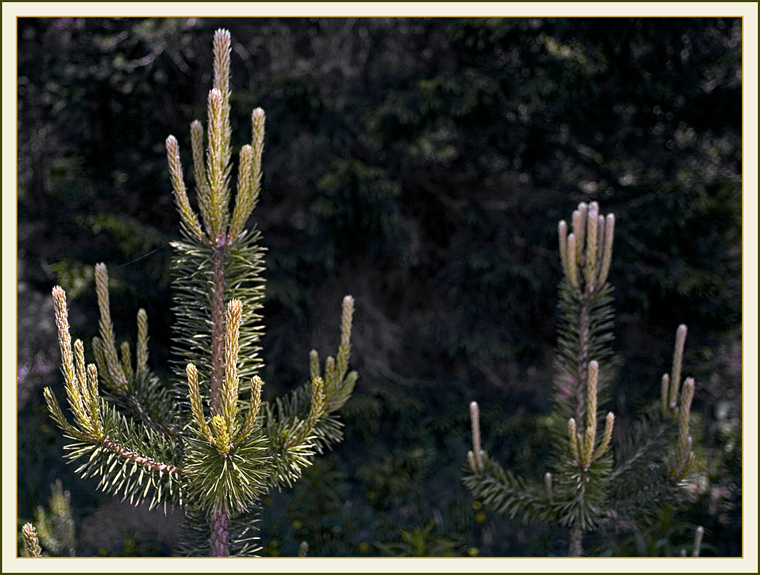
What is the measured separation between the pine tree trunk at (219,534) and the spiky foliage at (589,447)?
96cm

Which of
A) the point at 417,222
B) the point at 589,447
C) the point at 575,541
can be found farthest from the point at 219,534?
the point at 417,222

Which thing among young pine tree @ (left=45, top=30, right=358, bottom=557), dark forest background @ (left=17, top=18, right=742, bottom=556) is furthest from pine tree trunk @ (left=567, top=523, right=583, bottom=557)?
dark forest background @ (left=17, top=18, right=742, bottom=556)

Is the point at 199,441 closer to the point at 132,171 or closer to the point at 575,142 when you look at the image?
the point at 132,171

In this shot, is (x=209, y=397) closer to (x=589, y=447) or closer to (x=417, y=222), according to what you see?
(x=589, y=447)

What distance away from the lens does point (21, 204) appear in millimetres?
5480

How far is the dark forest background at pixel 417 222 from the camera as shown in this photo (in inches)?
175

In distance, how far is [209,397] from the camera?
5.44 feet

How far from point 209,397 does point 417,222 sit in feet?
13.5

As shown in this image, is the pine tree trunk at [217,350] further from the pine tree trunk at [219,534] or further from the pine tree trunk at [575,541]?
the pine tree trunk at [575,541]

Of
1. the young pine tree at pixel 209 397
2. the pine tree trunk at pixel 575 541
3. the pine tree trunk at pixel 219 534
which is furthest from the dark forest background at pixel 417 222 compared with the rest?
the young pine tree at pixel 209 397

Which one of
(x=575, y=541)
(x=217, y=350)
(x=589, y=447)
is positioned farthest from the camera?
(x=575, y=541)

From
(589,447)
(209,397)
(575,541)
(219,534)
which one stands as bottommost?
(575,541)

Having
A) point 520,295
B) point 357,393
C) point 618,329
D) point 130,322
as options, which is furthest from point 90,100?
point 618,329

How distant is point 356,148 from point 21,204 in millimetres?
3422
